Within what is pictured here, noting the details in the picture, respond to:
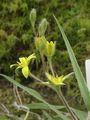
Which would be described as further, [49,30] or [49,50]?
[49,30]

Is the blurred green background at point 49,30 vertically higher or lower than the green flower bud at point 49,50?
higher

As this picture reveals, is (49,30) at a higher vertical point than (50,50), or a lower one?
higher

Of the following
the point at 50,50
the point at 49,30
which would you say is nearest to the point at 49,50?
A: the point at 50,50

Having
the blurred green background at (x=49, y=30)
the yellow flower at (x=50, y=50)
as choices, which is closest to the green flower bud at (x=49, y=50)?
the yellow flower at (x=50, y=50)

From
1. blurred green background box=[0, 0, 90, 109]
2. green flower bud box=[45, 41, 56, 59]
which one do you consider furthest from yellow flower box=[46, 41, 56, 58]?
blurred green background box=[0, 0, 90, 109]

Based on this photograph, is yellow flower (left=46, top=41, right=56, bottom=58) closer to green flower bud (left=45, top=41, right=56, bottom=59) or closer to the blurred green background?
green flower bud (left=45, top=41, right=56, bottom=59)

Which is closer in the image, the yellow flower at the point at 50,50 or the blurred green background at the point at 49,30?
the yellow flower at the point at 50,50

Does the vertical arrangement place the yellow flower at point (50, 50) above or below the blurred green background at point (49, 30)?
below

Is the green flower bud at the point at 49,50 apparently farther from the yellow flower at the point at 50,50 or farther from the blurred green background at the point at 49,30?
the blurred green background at the point at 49,30

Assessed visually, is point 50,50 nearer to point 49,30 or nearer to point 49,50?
point 49,50

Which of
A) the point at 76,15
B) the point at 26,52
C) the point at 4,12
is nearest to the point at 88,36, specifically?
the point at 76,15
